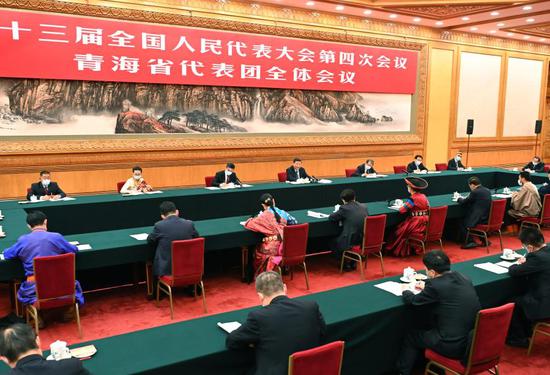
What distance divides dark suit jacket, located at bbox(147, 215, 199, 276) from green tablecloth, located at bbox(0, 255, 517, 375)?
1.79 meters

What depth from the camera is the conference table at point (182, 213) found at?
5137mm

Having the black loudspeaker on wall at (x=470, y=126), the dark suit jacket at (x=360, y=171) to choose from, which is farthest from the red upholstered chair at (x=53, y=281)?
the black loudspeaker on wall at (x=470, y=126)

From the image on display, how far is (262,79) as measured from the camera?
11.1 m

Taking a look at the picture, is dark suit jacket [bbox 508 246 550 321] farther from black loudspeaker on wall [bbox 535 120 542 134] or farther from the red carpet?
black loudspeaker on wall [bbox 535 120 542 134]

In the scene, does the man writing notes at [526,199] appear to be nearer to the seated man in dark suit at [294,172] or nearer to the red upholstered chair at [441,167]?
the seated man in dark suit at [294,172]

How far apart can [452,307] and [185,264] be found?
258 centimetres

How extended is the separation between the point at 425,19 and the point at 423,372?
10705mm

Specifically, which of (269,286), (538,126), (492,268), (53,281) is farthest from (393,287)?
(538,126)

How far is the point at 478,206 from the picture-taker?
289 inches

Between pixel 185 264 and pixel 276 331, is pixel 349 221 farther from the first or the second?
pixel 276 331

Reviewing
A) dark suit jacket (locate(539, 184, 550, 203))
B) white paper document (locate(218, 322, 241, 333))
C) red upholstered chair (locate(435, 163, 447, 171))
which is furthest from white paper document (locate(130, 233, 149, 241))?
red upholstered chair (locate(435, 163, 447, 171))

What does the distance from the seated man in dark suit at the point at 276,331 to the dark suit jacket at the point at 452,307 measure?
3.12ft

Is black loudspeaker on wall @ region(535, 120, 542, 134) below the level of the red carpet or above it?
above

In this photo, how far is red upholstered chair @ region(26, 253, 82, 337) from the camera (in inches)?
162
